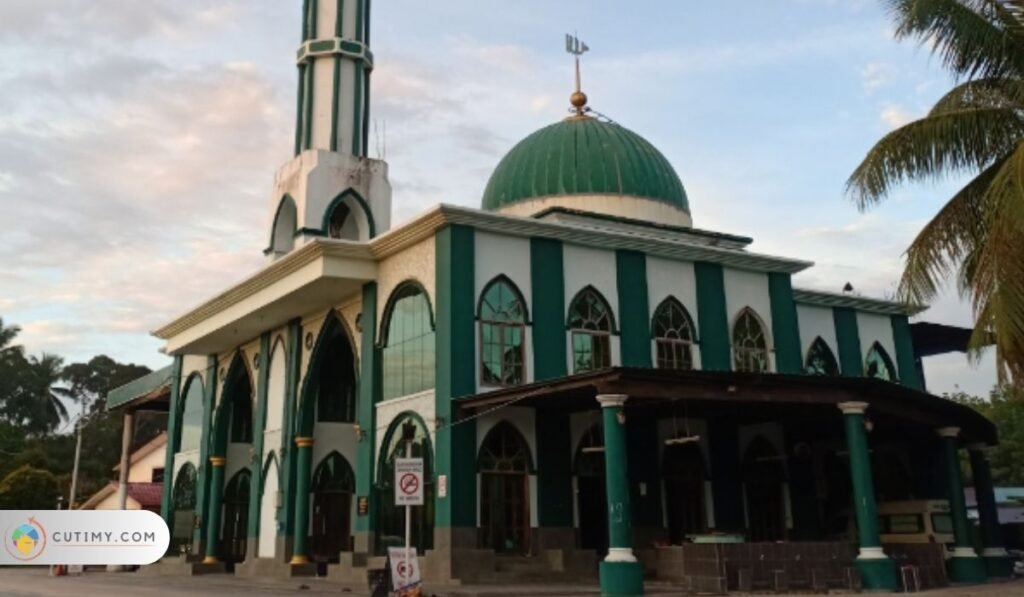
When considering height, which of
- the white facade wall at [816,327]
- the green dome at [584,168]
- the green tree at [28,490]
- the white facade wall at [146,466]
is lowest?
the green tree at [28,490]

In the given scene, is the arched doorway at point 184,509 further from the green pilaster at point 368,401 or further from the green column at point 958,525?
the green column at point 958,525

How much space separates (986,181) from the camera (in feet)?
46.4

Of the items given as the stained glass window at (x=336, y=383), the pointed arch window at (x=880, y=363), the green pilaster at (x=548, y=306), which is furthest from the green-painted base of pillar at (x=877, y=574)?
the stained glass window at (x=336, y=383)

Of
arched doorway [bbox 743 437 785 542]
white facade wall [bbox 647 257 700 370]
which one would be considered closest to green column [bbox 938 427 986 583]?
arched doorway [bbox 743 437 785 542]

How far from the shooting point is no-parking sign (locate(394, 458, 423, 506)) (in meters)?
14.6

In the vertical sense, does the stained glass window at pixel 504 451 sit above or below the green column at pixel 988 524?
above

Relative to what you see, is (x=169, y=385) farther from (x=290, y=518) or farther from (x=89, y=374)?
(x=89, y=374)

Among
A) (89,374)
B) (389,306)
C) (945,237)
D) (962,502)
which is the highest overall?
(89,374)

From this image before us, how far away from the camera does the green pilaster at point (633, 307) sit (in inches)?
950

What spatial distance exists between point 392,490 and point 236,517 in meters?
11.2

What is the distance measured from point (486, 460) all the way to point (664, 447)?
5.16 meters

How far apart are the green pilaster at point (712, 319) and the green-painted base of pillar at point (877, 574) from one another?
24.9 feet

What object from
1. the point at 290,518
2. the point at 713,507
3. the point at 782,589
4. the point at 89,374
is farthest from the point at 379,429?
the point at 89,374

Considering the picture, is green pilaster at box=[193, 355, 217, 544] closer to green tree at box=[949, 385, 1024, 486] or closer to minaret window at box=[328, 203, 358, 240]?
minaret window at box=[328, 203, 358, 240]
